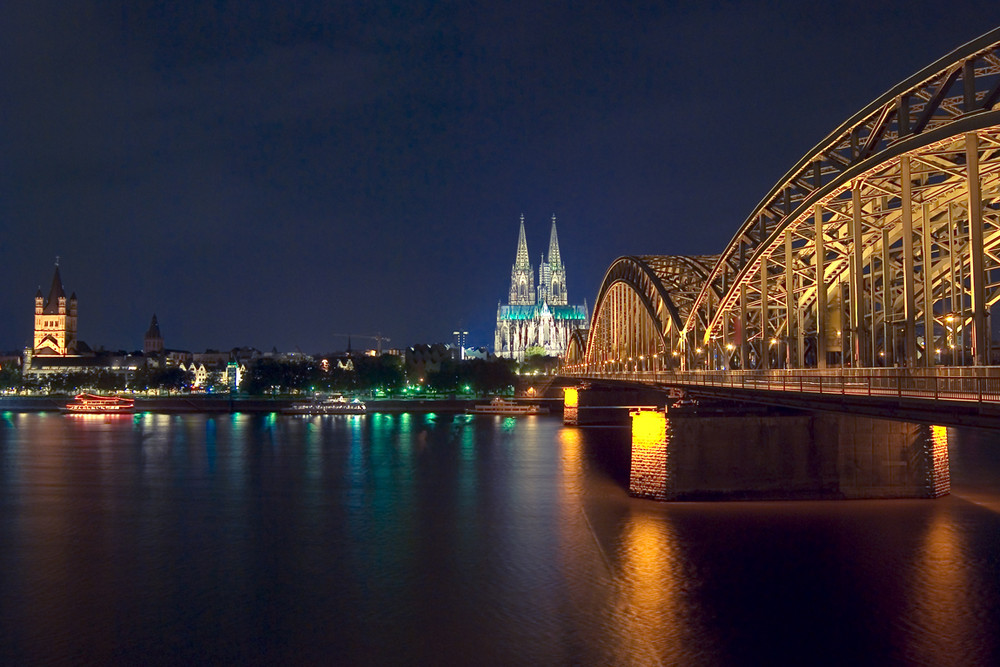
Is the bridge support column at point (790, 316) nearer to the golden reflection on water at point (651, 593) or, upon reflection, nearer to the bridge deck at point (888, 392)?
the bridge deck at point (888, 392)

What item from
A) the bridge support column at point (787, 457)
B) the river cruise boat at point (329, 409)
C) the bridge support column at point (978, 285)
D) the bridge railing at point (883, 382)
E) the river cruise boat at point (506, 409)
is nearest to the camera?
the bridge railing at point (883, 382)

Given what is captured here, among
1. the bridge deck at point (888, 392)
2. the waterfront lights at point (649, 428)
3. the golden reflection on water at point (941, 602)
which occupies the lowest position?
the golden reflection on water at point (941, 602)

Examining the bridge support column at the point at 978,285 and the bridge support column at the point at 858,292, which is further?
the bridge support column at the point at 858,292

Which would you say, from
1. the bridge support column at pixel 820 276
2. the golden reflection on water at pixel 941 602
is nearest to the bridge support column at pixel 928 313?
the golden reflection on water at pixel 941 602

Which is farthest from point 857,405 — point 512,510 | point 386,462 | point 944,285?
point 386,462

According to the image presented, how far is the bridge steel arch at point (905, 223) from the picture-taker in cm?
2480

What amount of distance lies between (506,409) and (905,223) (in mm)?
96937

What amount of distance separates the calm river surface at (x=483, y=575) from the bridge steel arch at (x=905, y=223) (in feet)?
19.2

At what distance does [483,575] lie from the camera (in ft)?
96.9

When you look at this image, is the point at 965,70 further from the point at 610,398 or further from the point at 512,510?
the point at 610,398

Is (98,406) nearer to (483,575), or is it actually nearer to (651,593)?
(483,575)

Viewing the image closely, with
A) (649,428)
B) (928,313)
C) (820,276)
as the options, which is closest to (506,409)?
(649,428)

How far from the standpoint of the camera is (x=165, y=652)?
22609 mm

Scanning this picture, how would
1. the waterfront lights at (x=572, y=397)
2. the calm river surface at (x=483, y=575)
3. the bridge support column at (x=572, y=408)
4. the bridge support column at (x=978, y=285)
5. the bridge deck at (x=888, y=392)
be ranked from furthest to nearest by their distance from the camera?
1. the waterfront lights at (x=572, y=397)
2. the bridge support column at (x=572, y=408)
3. the calm river surface at (x=483, y=575)
4. the bridge support column at (x=978, y=285)
5. the bridge deck at (x=888, y=392)
